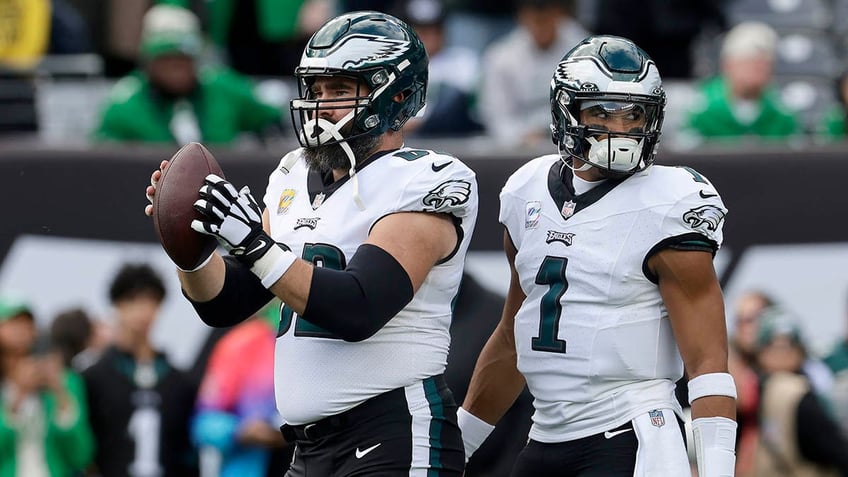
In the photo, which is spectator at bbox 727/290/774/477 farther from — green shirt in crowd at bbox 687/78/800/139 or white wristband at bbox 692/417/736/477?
white wristband at bbox 692/417/736/477

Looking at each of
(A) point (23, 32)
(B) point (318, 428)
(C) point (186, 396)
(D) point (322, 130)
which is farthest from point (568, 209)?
(A) point (23, 32)

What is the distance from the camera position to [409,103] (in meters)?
4.34

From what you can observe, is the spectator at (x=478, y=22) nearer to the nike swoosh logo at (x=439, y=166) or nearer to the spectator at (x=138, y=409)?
the spectator at (x=138, y=409)

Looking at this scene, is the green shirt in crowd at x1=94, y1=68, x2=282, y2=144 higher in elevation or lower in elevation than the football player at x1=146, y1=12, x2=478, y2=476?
lower

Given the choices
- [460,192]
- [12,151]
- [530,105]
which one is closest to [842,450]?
[530,105]

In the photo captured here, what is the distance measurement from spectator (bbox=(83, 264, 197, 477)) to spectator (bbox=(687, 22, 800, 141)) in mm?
3177

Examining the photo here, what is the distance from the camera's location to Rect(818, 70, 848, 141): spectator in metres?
8.80

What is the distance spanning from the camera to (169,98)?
8.50 meters

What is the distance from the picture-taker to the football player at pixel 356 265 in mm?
3906

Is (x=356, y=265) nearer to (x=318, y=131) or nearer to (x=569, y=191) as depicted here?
(x=318, y=131)

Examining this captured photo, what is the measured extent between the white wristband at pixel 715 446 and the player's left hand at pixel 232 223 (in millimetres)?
1230

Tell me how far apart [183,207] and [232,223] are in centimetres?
16

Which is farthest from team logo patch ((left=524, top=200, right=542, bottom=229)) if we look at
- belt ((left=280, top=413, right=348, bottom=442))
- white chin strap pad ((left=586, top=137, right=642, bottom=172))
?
belt ((left=280, top=413, right=348, bottom=442))

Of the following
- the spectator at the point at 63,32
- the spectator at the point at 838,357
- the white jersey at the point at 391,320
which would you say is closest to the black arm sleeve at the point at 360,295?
the white jersey at the point at 391,320
